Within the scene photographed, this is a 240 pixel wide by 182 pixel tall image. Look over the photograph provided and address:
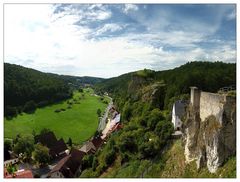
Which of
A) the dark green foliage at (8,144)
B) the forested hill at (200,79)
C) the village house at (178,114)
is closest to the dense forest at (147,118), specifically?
the forested hill at (200,79)

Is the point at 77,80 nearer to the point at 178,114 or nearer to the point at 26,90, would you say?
the point at 26,90

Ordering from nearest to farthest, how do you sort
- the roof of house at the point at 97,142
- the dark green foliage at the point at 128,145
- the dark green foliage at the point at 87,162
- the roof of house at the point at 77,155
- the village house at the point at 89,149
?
the dark green foliage at the point at 128,145, the dark green foliage at the point at 87,162, the roof of house at the point at 77,155, the village house at the point at 89,149, the roof of house at the point at 97,142

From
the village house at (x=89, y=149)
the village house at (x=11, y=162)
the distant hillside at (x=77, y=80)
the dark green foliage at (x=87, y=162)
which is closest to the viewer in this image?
the village house at (x=11, y=162)

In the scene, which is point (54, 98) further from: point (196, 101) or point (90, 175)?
point (196, 101)

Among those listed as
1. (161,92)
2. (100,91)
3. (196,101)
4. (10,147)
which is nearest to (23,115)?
(10,147)

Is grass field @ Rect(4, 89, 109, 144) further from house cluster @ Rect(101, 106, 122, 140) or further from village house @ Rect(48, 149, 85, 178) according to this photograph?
village house @ Rect(48, 149, 85, 178)

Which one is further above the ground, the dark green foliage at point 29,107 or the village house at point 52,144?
the dark green foliage at point 29,107

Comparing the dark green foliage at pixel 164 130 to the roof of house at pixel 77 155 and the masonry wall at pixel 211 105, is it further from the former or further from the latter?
the roof of house at pixel 77 155
